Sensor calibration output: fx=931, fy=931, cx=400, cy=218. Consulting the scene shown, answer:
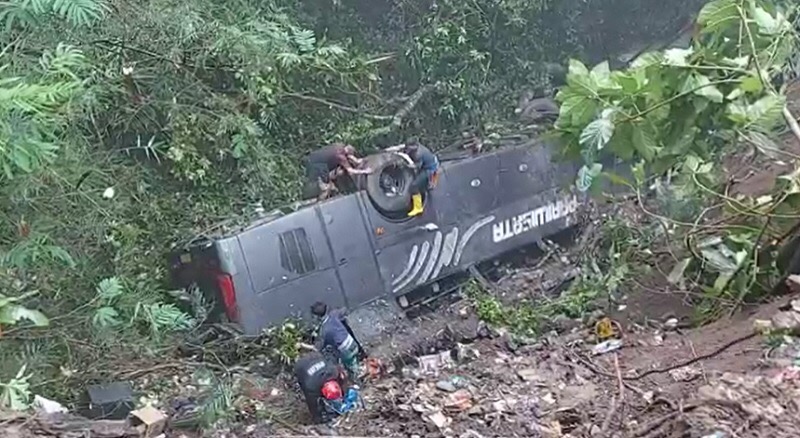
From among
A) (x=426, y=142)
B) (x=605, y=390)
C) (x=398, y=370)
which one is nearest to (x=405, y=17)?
(x=426, y=142)

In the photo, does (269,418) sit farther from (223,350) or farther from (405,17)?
(405,17)

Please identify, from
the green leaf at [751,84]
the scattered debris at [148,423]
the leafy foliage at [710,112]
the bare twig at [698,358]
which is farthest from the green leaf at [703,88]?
the scattered debris at [148,423]

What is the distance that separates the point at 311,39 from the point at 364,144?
1.04 m

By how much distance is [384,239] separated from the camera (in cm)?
698

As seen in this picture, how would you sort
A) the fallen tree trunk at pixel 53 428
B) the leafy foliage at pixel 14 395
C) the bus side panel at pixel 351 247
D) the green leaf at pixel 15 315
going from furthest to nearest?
the bus side panel at pixel 351 247
the green leaf at pixel 15 315
the leafy foliage at pixel 14 395
the fallen tree trunk at pixel 53 428

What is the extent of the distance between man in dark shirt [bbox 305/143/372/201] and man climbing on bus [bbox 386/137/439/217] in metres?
0.38

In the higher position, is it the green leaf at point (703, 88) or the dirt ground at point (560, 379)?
the green leaf at point (703, 88)

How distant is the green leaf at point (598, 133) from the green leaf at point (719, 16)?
0.77 meters

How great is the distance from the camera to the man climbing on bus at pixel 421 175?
7125mm

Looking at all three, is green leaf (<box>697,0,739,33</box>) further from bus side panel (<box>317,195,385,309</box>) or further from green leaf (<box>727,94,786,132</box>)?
bus side panel (<box>317,195,385,309</box>)

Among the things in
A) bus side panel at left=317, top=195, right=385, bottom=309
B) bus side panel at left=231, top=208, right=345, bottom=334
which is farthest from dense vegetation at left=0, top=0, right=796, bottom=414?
bus side panel at left=317, top=195, right=385, bottom=309

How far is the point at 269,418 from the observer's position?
564cm

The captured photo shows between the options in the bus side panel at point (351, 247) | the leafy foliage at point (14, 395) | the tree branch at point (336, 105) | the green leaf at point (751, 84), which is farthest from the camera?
the tree branch at point (336, 105)

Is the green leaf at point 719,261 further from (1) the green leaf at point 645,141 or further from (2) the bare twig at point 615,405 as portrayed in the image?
(2) the bare twig at point 615,405
